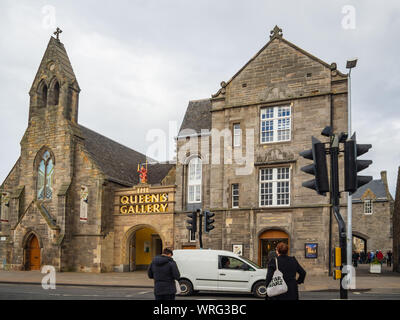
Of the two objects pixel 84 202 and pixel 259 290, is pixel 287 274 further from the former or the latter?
pixel 84 202

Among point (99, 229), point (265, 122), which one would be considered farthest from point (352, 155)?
point (99, 229)

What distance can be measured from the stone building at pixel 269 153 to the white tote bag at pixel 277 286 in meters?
18.4

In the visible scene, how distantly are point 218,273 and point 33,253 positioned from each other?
66.2ft

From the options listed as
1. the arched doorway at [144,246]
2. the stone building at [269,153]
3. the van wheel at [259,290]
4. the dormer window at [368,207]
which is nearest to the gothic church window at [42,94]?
the arched doorway at [144,246]

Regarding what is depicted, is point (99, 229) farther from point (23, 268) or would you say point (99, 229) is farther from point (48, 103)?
point (48, 103)

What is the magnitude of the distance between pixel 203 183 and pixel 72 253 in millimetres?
10393

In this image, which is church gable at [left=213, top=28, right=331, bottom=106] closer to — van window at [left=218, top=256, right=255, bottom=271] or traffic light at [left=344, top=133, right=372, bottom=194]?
van window at [left=218, top=256, right=255, bottom=271]

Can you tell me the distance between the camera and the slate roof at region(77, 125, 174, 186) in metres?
34.2

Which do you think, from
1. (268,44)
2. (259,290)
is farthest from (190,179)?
(259,290)

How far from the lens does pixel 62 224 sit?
31.7m

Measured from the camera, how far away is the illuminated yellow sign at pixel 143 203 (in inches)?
1219

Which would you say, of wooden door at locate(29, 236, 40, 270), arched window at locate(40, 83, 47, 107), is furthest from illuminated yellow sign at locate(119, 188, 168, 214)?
arched window at locate(40, 83, 47, 107)
